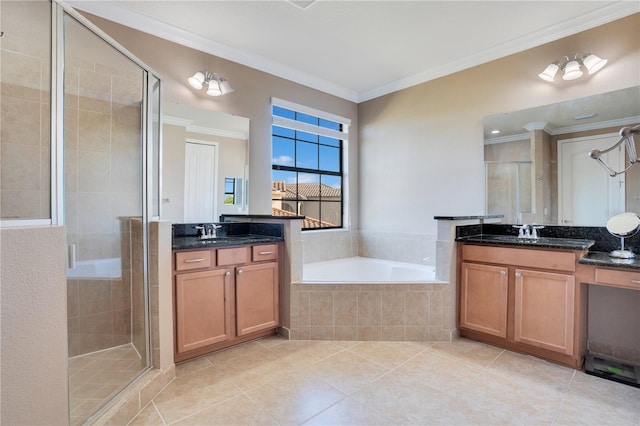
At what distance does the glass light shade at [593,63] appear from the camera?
256 cm

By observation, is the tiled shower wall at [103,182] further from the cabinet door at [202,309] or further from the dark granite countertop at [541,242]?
the dark granite countertop at [541,242]

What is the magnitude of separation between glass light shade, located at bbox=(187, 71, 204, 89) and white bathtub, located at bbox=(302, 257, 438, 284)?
2166mm

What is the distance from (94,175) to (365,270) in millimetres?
2899

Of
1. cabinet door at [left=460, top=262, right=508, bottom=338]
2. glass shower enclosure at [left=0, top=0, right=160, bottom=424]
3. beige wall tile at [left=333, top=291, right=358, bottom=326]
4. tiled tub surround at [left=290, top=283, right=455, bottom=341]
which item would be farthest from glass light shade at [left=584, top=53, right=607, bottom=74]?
glass shower enclosure at [left=0, top=0, right=160, bottom=424]

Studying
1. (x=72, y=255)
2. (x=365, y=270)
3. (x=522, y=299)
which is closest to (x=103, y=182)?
(x=72, y=255)

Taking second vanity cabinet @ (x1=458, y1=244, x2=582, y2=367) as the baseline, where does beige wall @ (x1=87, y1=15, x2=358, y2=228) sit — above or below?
above

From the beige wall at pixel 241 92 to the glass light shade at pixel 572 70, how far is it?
2373mm

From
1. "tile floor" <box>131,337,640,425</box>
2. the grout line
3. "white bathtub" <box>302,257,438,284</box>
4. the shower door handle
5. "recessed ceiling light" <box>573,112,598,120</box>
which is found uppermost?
"recessed ceiling light" <box>573,112,598,120</box>

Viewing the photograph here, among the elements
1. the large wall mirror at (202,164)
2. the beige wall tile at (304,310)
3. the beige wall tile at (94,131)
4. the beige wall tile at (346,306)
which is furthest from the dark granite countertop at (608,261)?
the beige wall tile at (94,131)

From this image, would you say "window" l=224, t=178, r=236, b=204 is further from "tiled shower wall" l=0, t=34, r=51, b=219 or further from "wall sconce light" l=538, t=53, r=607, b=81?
"wall sconce light" l=538, t=53, r=607, b=81

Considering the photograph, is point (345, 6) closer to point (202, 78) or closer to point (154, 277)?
point (202, 78)

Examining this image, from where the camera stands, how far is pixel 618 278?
2.08 metres

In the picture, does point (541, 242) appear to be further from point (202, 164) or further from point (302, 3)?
point (202, 164)

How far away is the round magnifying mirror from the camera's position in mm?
2281
